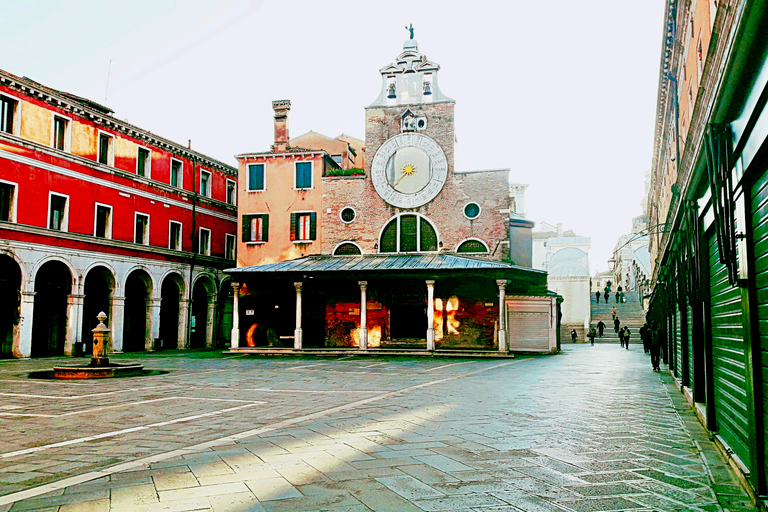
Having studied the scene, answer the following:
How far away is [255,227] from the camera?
30.2 meters

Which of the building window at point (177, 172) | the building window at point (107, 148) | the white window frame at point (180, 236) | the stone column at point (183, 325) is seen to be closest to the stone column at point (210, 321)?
the stone column at point (183, 325)

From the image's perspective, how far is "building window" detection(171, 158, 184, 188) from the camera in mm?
30847

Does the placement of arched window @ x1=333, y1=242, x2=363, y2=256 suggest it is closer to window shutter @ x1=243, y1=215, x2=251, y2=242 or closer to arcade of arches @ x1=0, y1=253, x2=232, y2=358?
window shutter @ x1=243, y1=215, x2=251, y2=242

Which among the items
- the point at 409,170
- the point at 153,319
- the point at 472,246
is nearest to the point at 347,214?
the point at 409,170

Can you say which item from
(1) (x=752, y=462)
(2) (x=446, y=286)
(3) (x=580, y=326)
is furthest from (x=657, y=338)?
(3) (x=580, y=326)

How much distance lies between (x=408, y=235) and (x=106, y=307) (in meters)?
13.2

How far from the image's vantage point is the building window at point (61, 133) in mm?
24406

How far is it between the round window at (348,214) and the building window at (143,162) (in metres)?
8.94

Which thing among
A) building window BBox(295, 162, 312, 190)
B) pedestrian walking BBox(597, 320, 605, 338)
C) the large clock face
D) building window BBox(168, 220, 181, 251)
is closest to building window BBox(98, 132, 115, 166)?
building window BBox(168, 220, 181, 251)

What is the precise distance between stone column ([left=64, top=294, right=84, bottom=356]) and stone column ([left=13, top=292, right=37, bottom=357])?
5.68ft

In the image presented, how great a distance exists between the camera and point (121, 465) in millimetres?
5875

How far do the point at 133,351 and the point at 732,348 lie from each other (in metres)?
27.2

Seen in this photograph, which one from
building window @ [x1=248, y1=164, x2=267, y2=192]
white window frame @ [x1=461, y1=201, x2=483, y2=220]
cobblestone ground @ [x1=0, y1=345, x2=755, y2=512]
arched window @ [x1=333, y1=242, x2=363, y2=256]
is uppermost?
building window @ [x1=248, y1=164, x2=267, y2=192]

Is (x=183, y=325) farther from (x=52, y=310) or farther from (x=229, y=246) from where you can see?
(x=52, y=310)
